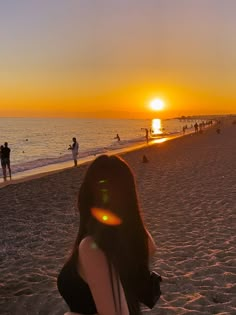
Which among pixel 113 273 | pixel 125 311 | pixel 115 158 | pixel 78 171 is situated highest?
pixel 115 158

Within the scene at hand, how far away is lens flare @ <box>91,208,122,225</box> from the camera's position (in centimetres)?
198

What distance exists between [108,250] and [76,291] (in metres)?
0.32

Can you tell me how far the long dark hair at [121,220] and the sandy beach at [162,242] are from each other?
3.16m

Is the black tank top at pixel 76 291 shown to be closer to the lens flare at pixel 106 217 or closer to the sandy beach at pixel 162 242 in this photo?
the lens flare at pixel 106 217

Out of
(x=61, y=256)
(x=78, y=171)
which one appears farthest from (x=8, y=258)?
(x=78, y=171)

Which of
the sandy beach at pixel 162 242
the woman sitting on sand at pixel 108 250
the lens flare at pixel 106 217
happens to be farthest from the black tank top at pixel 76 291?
the sandy beach at pixel 162 242

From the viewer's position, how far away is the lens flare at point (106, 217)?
198 cm

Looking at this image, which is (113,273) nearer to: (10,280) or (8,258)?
(10,280)

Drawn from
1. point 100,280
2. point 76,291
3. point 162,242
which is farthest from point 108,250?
point 162,242

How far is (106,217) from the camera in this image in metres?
2.00

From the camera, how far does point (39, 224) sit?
966cm

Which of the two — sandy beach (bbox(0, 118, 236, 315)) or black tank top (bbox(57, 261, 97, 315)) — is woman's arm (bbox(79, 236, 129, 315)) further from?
sandy beach (bbox(0, 118, 236, 315))

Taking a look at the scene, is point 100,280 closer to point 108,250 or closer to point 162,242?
point 108,250

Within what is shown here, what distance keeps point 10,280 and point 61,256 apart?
1.16 metres
